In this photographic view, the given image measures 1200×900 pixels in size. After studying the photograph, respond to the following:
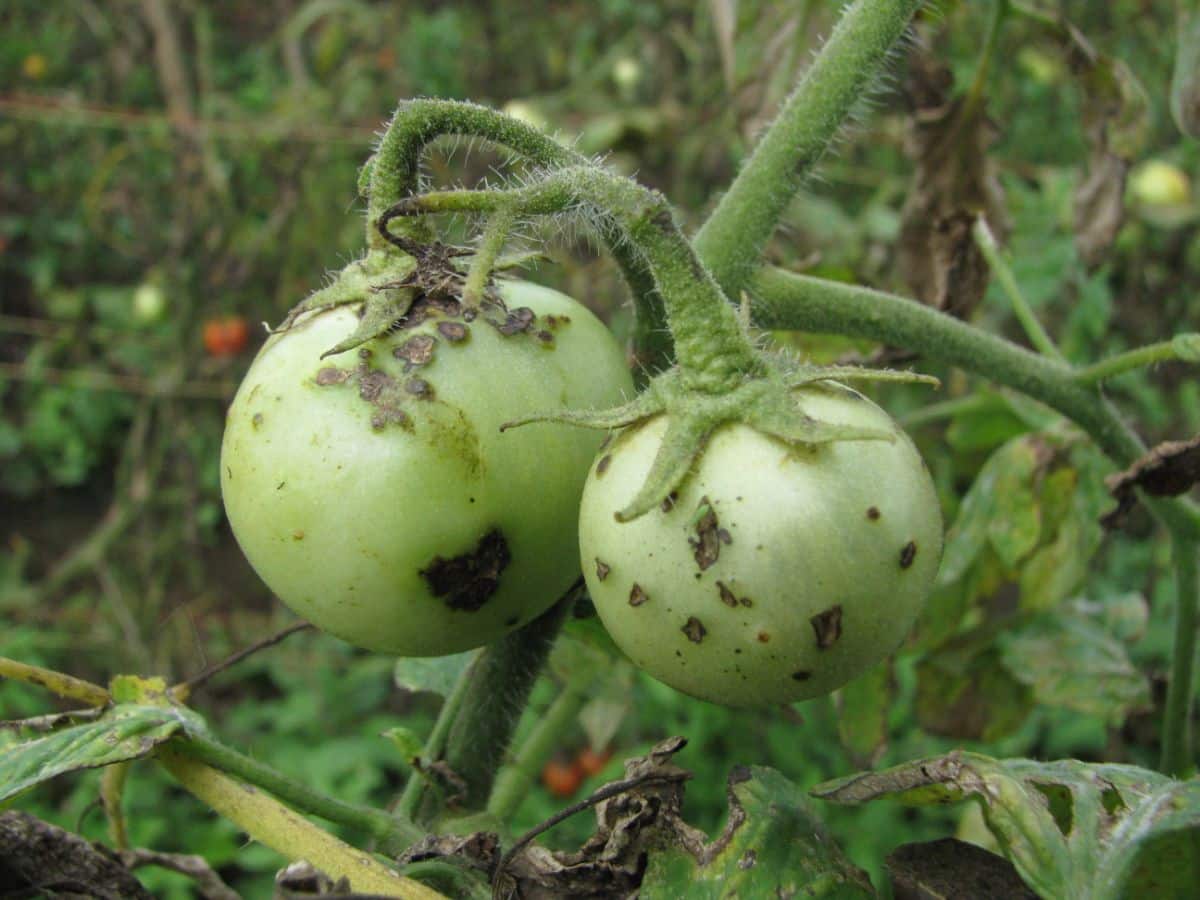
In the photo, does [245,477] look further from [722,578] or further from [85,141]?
[85,141]

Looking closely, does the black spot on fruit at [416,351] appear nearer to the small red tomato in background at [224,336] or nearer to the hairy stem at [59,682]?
the hairy stem at [59,682]

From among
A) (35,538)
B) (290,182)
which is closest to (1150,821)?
(290,182)

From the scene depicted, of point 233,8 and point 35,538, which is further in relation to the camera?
point 233,8

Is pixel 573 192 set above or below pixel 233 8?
above

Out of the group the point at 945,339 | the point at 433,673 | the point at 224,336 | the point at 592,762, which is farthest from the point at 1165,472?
the point at 224,336

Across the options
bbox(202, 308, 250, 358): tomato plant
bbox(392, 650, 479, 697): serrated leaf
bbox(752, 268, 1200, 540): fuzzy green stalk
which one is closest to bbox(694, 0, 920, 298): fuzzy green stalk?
A: bbox(752, 268, 1200, 540): fuzzy green stalk

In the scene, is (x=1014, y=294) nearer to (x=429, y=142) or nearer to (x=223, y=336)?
(x=429, y=142)
